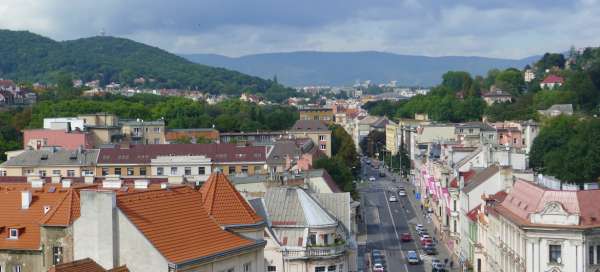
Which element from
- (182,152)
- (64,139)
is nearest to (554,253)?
(182,152)

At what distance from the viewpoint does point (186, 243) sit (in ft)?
139

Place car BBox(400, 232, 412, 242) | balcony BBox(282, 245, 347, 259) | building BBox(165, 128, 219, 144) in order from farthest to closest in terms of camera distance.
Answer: building BBox(165, 128, 219, 144) < car BBox(400, 232, 412, 242) < balcony BBox(282, 245, 347, 259)

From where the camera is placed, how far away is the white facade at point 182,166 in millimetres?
117500

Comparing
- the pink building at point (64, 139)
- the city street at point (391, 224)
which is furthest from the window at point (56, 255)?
the pink building at point (64, 139)

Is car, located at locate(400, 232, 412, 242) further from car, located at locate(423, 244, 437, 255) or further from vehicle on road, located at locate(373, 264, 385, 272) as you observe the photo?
vehicle on road, located at locate(373, 264, 385, 272)

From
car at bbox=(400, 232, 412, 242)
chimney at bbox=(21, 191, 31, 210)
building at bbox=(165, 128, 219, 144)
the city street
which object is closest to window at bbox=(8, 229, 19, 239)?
chimney at bbox=(21, 191, 31, 210)

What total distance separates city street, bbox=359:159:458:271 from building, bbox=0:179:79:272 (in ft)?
119

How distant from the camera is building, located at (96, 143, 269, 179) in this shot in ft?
389

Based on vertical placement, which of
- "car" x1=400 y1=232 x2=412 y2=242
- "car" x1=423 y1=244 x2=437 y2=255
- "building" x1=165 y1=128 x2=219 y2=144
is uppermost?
"building" x1=165 y1=128 x2=219 y2=144

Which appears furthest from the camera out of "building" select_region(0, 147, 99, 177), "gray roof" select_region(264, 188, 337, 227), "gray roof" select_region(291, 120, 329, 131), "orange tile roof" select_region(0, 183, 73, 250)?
"gray roof" select_region(291, 120, 329, 131)

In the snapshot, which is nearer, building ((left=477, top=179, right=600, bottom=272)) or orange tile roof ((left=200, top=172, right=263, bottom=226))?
orange tile roof ((left=200, top=172, right=263, bottom=226))

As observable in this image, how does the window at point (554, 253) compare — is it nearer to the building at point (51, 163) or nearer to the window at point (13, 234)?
the window at point (13, 234)

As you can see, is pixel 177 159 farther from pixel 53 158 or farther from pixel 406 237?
pixel 406 237

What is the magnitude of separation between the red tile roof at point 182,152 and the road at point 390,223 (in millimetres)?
15164
